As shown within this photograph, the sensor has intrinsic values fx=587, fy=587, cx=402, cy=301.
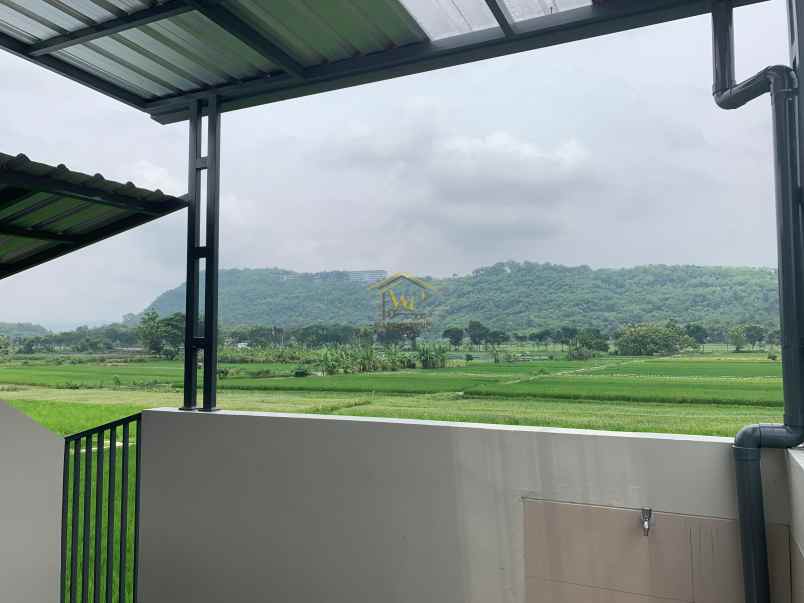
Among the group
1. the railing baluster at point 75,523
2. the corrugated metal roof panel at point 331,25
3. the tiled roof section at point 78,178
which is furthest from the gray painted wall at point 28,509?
the corrugated metal roof panel at point 331,25

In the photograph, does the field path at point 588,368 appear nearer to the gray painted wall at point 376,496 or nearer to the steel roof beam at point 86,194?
the gray painted wall at point 376,496

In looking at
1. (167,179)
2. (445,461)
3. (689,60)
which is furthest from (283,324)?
(689,60)

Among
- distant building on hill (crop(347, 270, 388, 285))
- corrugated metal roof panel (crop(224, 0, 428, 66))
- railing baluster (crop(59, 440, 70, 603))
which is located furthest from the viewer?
distant building on hill (crop(347, 270, 388, 285))

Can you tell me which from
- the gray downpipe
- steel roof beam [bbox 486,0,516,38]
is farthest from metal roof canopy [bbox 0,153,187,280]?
the gray downpipe

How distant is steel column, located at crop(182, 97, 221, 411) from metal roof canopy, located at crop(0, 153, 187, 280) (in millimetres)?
141

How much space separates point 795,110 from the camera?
1840mm

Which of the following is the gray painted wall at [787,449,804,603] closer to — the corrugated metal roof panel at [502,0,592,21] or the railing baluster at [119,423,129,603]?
the corrugated metal roof panel at [502,0,592,21]

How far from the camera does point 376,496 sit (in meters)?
2.47

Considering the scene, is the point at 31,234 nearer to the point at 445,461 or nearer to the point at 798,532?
the point at 445,461

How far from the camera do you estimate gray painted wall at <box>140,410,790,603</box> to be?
207cm

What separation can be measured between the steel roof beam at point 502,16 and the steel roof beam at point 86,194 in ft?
5.71

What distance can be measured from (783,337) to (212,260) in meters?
2.47

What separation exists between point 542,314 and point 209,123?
20.5 feet

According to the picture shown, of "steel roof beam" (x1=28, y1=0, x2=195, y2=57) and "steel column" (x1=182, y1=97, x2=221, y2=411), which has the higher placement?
"steel roof beam" (x1=28, y1=0, x2=195, y2=57)
